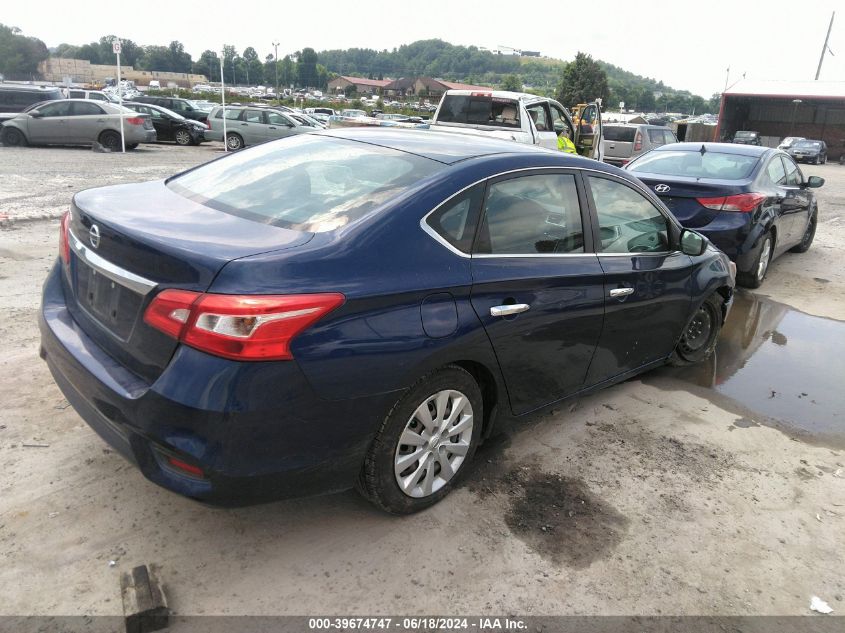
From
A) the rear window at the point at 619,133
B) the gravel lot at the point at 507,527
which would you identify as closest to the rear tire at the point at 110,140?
the rear window at the point at 619,133

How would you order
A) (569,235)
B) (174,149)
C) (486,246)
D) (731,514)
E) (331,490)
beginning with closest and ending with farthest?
(331,490), (486,246), (731,514), (569,235), (174,149)

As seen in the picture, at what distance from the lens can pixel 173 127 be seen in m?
22.3

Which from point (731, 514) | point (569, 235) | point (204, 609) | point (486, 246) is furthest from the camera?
point (569, 235)

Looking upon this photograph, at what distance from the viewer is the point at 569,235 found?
354 cm

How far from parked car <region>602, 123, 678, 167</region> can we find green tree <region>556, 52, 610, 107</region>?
54.9 meters

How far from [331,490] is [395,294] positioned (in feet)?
2.77

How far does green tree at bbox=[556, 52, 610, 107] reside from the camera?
7356 cm

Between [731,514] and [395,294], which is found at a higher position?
[395,294]

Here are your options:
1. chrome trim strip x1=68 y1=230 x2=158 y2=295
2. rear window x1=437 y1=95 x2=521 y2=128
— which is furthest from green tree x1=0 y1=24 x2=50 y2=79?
chrome trim strip x1=68 y1=230 x2=158 y2=295

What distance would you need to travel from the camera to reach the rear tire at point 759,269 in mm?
7343

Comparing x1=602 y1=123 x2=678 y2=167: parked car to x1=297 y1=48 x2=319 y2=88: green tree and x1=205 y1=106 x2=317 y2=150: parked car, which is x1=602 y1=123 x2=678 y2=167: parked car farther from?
x1=297 y1=48 x2=319 y2=88: green tree

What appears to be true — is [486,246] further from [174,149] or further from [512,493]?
[174,149]

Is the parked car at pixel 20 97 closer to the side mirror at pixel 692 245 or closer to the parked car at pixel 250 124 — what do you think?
the parked car at pixel 250 124

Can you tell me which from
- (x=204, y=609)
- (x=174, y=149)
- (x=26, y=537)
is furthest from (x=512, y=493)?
(x=174, y=149)
